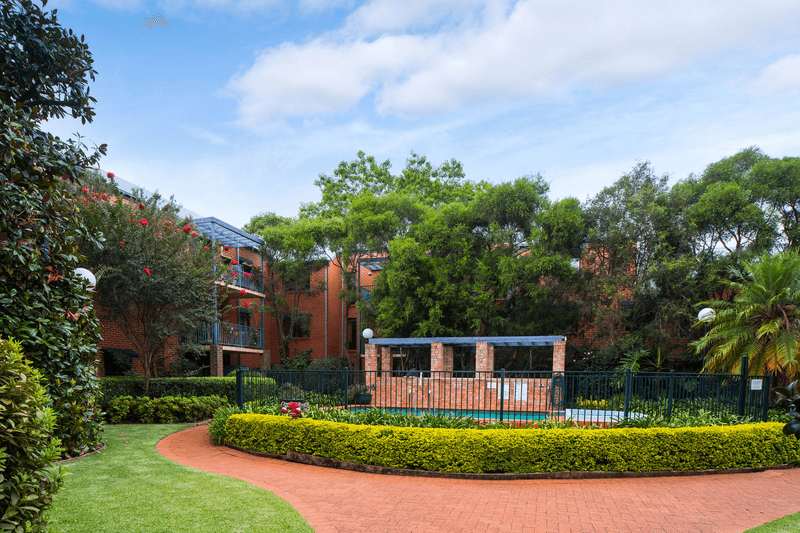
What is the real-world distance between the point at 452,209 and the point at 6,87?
50.2 ft

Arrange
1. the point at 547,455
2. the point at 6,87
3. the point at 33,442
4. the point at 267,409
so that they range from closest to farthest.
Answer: the point at 33,442 → the point at 6,87 → the point at 547,455 → the point at 267,409

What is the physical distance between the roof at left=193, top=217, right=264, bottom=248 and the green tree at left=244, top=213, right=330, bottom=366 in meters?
1.28

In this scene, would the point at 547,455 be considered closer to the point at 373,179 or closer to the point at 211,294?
the point at 211,294

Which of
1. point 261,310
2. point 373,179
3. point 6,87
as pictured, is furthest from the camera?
point 373,179

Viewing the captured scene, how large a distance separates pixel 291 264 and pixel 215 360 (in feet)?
19.6

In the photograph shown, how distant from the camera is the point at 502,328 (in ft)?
64.1

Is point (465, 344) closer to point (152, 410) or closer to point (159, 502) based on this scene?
point (152, 410)

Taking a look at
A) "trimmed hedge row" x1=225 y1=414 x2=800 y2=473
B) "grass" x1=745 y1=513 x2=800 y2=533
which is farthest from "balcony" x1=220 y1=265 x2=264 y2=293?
"grass" x1=745 y1=513 x2=800 y2=533

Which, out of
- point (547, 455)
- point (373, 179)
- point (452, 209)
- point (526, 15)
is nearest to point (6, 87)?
point (547, 455)

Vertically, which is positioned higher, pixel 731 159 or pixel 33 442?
pixel 731 159

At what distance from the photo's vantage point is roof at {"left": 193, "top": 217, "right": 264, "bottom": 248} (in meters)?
19.3

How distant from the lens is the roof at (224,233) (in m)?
19.3

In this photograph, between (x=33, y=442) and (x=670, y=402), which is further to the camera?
(x=670, y=402)

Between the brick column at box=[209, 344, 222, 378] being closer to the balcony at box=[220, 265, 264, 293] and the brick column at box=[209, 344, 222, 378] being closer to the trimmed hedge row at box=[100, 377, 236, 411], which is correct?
the balcony at box=[220, 265, 264, 293]
